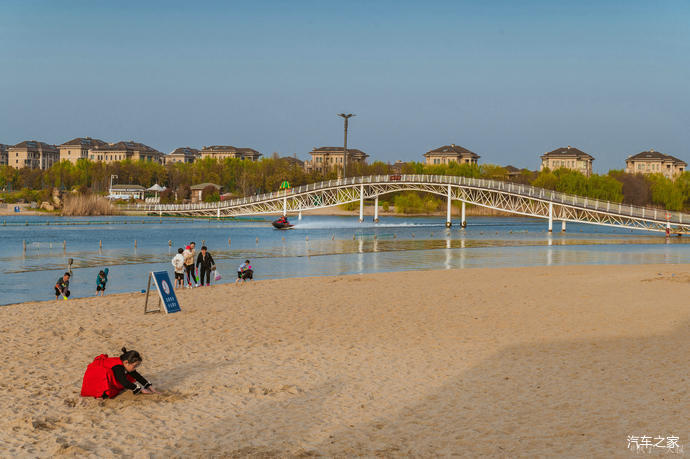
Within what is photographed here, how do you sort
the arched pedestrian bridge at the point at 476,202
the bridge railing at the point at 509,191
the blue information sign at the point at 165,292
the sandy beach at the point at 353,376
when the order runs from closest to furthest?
the sandy beach at the point at 353,376
the blue information sign at the point at 165,292
the bridge railing at the point at 509,191
the arched pedestrian bridge at the point at 476,202

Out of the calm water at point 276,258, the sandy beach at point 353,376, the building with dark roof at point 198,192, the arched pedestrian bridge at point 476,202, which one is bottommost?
the sandy beach at point 353,376

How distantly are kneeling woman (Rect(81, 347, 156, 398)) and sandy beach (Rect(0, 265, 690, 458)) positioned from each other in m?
0.19

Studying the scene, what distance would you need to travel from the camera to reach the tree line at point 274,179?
14100 centimetres

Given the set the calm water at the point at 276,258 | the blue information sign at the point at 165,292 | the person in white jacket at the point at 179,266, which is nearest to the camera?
the blue information sign at the point at 165,292

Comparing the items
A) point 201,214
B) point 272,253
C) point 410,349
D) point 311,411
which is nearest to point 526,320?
point 410,349

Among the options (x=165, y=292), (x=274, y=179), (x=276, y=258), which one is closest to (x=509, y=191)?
(x=276, y=258)

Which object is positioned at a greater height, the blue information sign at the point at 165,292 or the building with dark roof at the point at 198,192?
the building with dark roof at the point at 198,192

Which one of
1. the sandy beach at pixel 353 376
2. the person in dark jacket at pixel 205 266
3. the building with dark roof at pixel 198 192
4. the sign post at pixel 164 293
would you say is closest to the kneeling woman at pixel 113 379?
the sandy beach at pixel 353 376

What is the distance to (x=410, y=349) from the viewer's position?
13969mm

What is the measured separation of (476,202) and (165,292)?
2786 inches

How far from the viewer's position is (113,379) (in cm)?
1020

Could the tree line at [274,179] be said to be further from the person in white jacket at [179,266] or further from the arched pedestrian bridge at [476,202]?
the person in white jacket at [179,266]

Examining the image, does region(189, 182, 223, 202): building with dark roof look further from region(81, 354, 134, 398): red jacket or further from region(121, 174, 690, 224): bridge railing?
region(81, 354, 134, 398): red jacket

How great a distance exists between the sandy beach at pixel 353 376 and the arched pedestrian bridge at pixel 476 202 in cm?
5503
